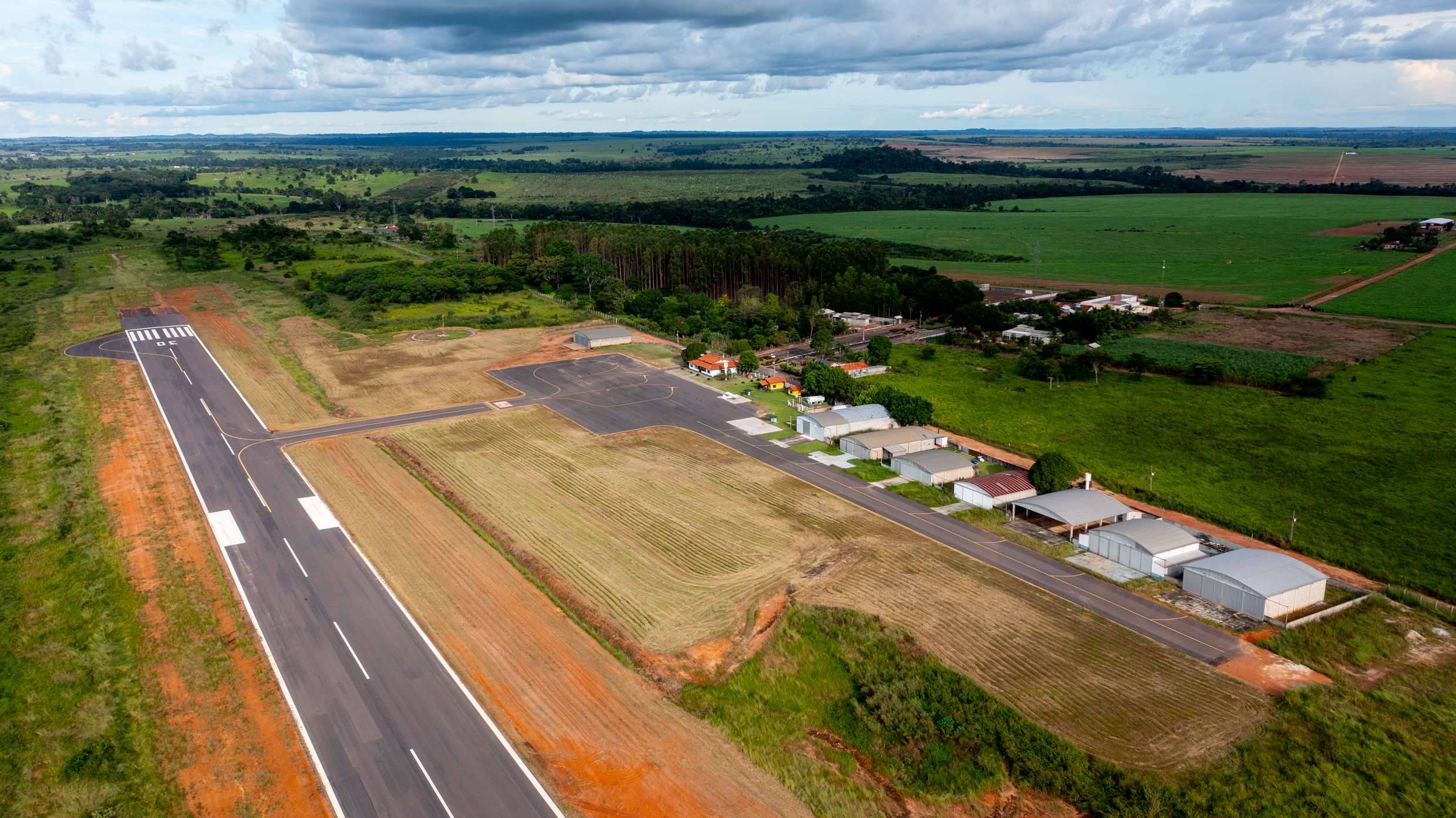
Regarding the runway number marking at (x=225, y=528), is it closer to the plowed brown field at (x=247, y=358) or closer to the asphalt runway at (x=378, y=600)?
the asphalt runway at (x=378, y=600)

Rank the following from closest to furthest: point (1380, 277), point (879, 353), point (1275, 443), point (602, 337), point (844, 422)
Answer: point (1275, 443) → point (844, 422) → point (879, 353) → point (602, 337) → point (1380, 277)

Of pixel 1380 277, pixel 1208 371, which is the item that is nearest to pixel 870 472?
pixel 1208 371

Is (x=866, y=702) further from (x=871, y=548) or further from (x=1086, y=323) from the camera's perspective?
(x=1086, y=323)

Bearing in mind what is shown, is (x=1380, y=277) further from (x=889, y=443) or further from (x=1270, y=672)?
(x=1270, y=672)

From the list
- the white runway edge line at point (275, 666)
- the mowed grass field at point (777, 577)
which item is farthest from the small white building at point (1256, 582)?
the white runway edge line at point (275, 666)

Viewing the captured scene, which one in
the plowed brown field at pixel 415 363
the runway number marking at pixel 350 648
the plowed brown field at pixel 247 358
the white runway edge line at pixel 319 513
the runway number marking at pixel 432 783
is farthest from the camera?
the plowed brown field at pixel 415 363

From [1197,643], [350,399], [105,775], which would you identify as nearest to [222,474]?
[350,399]

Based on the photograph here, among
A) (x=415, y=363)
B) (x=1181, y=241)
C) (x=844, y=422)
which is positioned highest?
(x=1181, y=241)

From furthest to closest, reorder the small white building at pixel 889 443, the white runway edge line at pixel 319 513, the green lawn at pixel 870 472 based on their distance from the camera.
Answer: the small white building at pixel 889 443, the green lawn at pixel 870 472, the white runway edge line at pixel 319 513
